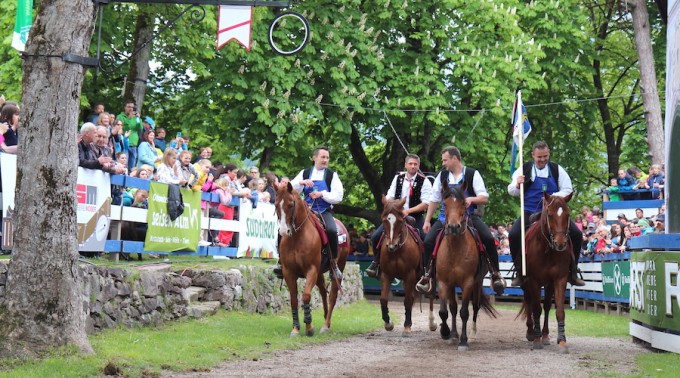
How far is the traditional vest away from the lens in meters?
17.7

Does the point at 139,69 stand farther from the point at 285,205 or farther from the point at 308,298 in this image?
the point at 308,298

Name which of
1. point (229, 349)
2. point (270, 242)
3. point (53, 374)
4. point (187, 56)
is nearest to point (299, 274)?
point (229, 349)

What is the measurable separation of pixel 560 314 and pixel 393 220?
123 inches

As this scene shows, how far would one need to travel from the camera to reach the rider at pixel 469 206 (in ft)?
49.7

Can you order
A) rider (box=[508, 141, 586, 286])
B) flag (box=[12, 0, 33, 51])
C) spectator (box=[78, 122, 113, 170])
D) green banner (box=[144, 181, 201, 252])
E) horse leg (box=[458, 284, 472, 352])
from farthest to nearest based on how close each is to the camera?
flag (box=[12, 0, 33, 51]) < green banner (box=[144, 181, 201, 252]) < rider (box=[508, 141, 586, 286]) < spectator (box=[78, 122, 113, 170]) < horse leg (box=[458, 284, 472, 352])

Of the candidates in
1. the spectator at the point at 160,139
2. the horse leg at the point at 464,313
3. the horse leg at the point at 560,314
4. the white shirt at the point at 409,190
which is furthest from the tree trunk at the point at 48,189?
the spectator at the point at 160,139

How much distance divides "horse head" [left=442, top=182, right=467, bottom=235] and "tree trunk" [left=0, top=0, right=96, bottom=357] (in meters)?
4.95

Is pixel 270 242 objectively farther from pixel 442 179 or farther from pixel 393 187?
pixel 442 179

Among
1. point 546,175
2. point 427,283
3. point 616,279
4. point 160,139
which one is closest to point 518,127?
point 546,175

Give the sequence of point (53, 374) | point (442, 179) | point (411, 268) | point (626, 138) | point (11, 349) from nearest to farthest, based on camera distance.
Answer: point (53, 374) → point (11, 349) → point (442, 179) → point (411, 268) → point (626, 138)

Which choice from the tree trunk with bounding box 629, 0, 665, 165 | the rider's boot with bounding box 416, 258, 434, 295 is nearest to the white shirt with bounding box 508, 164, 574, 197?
the rider's boot with bounding box 416, 258, 434, 295

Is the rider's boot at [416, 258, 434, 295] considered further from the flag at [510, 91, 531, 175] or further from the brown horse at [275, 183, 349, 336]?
the flag at [510, 91, 531, 175]

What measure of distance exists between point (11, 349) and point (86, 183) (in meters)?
3.90

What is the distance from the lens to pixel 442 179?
1561 centimetres
